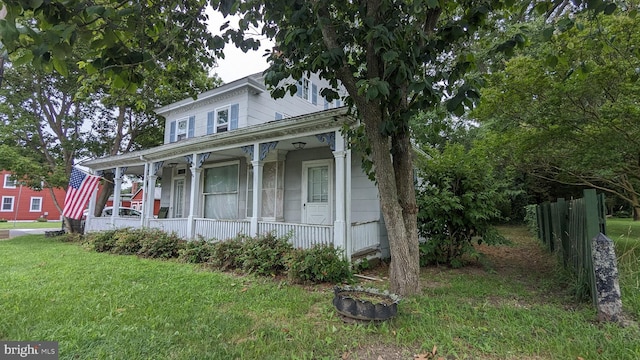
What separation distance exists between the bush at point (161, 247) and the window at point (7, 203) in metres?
30.8

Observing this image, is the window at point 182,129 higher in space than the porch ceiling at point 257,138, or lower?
higher

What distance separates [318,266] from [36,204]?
121 feet

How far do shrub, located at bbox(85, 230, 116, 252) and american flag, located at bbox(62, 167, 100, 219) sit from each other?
100 centimetres

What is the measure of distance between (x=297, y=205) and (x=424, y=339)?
232 inches

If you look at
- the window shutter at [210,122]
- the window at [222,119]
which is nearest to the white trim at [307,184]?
the window at [222,119]

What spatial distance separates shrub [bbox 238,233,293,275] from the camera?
19.3 feet

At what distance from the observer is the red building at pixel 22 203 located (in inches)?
1089

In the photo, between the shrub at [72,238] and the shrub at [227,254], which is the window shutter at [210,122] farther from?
the shrub at [72,238]

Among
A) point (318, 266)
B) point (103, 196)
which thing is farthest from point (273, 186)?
point (103, 196)

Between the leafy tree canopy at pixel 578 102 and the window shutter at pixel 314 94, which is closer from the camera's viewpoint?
the leafy tree canopy at pixel 578 102

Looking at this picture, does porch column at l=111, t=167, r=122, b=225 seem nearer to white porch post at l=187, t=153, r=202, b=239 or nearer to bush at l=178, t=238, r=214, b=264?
white porch post at l=187, t=153, r=202, b=239

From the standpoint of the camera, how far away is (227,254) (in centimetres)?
655

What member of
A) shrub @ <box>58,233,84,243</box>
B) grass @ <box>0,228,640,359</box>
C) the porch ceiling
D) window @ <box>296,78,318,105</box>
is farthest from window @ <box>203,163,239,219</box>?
shrub @ <box>58,233,84,243</box>

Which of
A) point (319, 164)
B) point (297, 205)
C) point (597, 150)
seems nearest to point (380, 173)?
point (319, 164)
